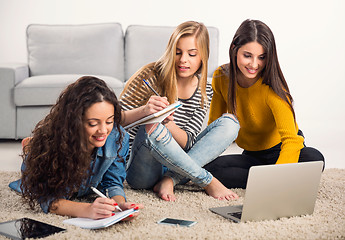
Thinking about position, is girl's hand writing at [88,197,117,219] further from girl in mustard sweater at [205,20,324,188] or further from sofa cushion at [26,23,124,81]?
sofa cushion at [26,23,124,81]

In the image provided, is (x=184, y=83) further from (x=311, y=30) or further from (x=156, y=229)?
(x=311, y=30)

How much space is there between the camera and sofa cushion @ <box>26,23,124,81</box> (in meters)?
3.79

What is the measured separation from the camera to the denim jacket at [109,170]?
1.74 metres

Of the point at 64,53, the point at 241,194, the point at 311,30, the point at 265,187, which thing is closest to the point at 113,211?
the point at 265,187

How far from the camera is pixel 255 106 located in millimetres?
2098

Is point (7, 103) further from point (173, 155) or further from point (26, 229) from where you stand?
point (26, 229)

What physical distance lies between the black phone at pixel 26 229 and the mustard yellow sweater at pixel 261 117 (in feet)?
3.04

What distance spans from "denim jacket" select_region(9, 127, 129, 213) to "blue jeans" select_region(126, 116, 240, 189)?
0.11 m

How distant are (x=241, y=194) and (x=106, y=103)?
29.9 inches

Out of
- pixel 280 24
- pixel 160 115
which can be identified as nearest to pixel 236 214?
Result: pixel 160 115

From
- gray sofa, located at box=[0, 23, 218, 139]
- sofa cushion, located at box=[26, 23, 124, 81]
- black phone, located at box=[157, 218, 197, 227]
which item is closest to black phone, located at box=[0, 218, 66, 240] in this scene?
black phone, located at box=[157, 218, 197, 227]

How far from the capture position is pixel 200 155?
2.00m

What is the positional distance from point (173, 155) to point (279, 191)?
17.9 inches

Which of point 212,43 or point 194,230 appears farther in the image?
point 212,43
